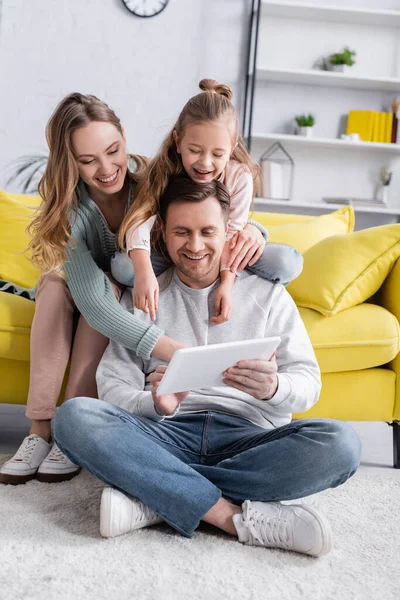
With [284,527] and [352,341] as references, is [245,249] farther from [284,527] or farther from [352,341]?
[284,527]

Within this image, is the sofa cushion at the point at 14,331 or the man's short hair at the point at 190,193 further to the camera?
the sofa cushion at the point at 14,331

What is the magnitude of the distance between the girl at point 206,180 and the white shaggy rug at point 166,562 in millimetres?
498

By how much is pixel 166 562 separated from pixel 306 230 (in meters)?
1.52

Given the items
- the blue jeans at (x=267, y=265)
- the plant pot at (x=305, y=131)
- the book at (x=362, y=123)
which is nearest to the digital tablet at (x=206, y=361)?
the blue jeans at (x=267, y=265)

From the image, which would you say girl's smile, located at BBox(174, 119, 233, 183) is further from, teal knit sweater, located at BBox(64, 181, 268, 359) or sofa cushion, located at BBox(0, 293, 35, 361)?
sofa cushion, located at BBox(0, 293, 35, 361)

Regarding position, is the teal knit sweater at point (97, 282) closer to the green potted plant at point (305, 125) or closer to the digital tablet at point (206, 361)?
the digital tablet at point (206, 361)

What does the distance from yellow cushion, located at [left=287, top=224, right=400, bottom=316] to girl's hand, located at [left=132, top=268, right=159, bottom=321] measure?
638 mm

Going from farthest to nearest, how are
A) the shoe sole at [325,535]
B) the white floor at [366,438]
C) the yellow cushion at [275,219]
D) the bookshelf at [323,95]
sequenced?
1. the bookshelf at [323,95]
2. the yellow cushion at [275,219]
3. the white floor at [366,438]
4. the shoe sole at [325,535]

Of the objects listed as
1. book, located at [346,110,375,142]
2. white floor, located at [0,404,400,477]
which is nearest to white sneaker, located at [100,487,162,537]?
white floor, located at [0,404,400,477]

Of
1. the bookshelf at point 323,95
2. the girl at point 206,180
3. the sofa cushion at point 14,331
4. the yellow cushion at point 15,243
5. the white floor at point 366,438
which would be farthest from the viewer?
the bookshelf at point 323,95

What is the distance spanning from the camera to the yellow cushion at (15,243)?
8.01 feet

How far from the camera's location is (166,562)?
1.31 meters

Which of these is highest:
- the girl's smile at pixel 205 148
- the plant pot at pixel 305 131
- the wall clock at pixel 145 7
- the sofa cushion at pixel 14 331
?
the wall clock at pixel 145 7

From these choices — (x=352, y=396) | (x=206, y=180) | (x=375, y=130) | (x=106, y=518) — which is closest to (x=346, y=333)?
(x=352, y=396)
